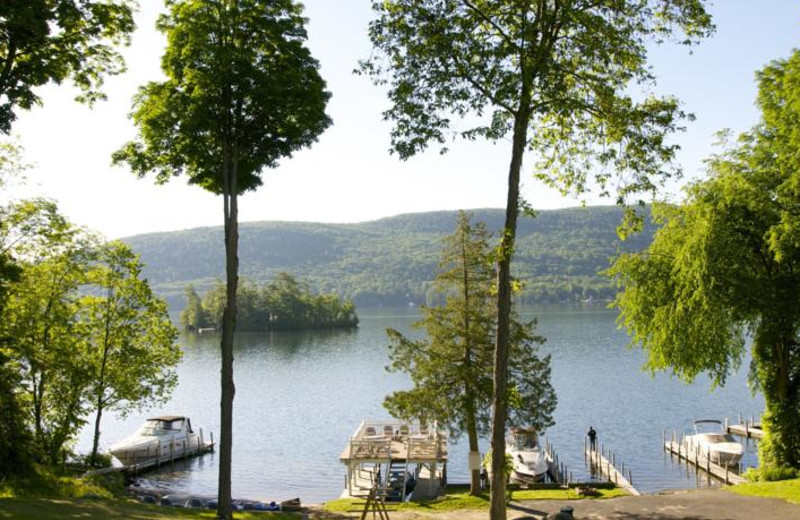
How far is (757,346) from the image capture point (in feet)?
88.9

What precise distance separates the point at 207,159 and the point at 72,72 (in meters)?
4.64

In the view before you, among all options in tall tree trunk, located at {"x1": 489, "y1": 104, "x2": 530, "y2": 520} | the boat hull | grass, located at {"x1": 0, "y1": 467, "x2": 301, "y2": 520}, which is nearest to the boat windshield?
the boat hull

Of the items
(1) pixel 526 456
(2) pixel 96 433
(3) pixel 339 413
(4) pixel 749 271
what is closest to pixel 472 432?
(1) pixel 526 456

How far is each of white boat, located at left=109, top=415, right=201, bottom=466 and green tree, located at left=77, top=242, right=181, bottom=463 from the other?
9.07m

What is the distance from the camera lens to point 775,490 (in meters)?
21.4

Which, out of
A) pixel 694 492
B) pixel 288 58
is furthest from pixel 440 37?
pixel 694 492

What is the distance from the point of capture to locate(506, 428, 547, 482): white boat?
36.9 m

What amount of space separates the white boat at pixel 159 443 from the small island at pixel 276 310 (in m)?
112

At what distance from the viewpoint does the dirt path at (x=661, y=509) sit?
19.0 meters

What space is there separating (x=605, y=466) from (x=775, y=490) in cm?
1774

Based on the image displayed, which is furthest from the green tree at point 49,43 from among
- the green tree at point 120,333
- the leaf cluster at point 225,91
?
the green tree at point 120,333

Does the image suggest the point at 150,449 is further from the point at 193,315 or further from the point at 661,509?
the point at 193,315

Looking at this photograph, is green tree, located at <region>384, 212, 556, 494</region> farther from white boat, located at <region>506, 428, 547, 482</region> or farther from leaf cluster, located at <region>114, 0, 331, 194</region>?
leaf cluster, located at <region>114, 0, 331, 194</region>

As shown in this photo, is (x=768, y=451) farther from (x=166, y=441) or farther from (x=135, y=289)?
(x=166, y=441)
